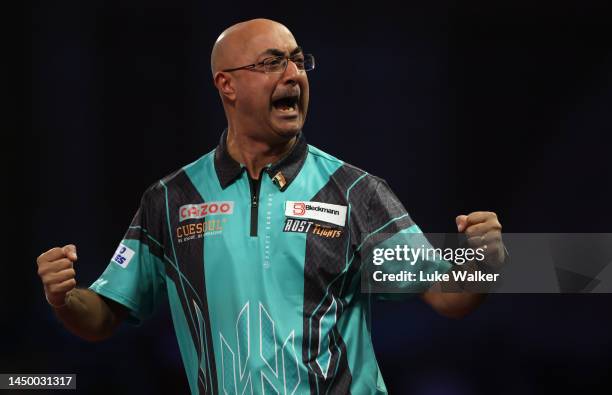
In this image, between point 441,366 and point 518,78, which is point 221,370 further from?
point 518,78

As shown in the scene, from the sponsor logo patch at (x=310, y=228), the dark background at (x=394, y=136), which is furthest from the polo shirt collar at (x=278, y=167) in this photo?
the dark background at (x=394, y=136)

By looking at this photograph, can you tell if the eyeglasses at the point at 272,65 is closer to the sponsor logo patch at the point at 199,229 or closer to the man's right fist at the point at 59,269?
the sponsor logo patch at the point at 199,229

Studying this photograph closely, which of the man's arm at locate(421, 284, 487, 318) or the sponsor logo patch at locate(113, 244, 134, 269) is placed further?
the sponsor logo patch at locate(113, 244, 134, 269)

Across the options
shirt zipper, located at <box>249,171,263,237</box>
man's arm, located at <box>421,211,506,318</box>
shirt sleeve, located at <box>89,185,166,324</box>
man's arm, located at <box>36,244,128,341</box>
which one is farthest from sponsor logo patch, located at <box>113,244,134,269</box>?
man's arm, located at <box>421,211,506,318</box>

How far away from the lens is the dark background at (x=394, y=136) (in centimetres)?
432

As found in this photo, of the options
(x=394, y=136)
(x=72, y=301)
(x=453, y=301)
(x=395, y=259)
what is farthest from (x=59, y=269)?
(x=394, y=136)

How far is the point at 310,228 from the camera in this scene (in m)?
2.65

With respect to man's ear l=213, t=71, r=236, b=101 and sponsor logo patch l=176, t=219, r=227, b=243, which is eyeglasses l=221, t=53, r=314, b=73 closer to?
man's ear l=213, t=71, r=236, b=101

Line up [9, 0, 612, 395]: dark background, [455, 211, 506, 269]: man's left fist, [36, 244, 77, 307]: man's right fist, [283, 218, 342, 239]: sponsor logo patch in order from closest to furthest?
[455, 211, 506, 269]: man's left fist, [36, 244, 77, 307]: man's right fist, [283, 218, 342, 239]: sponsor logo patch, [9, 0, 612, 395]: dark background

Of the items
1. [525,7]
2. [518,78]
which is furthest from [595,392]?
[525,7]

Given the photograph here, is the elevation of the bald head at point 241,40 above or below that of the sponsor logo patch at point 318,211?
above

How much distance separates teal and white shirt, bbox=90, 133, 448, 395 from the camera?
2.59m

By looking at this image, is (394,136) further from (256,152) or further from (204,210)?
(204,210)

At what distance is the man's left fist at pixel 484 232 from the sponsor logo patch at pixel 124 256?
2.99ft
